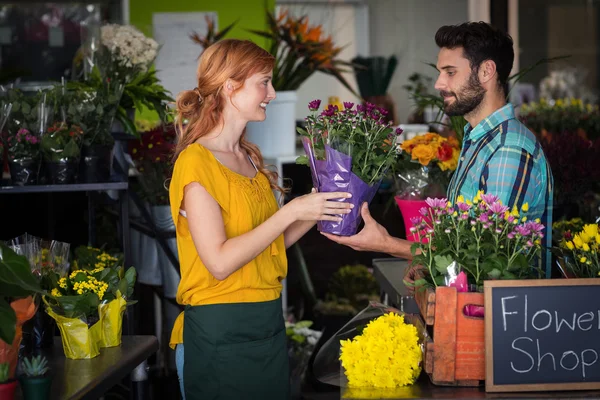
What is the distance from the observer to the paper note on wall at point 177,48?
24.6ft

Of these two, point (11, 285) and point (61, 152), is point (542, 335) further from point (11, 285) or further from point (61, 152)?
point (61, 152)

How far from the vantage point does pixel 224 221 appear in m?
2.24

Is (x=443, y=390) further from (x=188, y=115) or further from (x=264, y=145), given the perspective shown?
(x=264, y=145)

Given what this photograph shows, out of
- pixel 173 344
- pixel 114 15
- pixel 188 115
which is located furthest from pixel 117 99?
pixel 114 15

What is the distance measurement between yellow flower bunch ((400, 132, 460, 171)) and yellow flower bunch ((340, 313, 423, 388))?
1.34 metres

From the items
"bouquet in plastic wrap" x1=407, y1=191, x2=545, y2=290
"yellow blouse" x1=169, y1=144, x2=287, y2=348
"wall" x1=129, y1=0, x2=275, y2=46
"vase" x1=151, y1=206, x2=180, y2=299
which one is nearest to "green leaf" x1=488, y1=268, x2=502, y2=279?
"bouquet in plastic wrap" x1=407, y1=191, x2=545, y2=290

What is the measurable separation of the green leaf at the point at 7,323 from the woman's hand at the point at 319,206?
696 millimetres

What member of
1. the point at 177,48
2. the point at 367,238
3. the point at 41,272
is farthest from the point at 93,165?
the point at 177,48

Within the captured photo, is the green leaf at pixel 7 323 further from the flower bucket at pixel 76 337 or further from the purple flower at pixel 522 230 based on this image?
the purple flower at pixel 522 230

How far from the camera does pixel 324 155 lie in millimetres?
2145

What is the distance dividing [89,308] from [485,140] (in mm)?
1165

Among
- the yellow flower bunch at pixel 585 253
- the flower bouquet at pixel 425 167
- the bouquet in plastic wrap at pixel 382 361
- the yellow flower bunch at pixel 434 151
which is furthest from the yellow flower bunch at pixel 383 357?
the yellow flower bunch at pixel 434 151

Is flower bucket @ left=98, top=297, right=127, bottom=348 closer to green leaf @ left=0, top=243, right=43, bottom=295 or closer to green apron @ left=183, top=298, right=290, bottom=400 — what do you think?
green apron @ left=183, top=298, right=290, bottom=400

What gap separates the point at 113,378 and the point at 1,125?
4.80 ft
